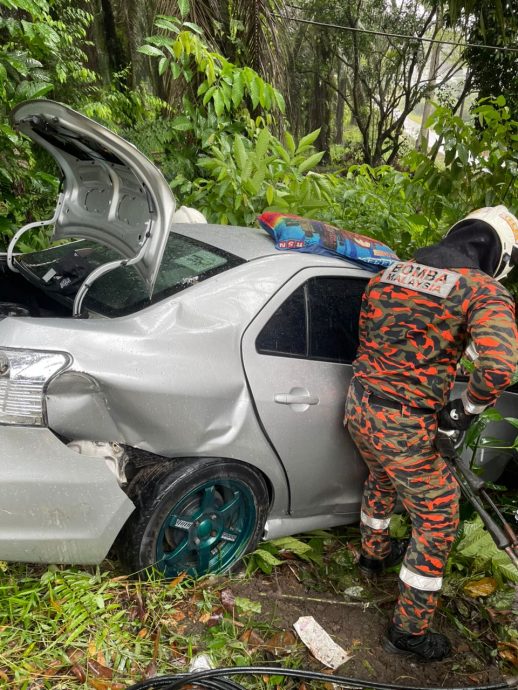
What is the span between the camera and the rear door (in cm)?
256

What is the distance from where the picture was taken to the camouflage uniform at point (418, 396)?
238cm

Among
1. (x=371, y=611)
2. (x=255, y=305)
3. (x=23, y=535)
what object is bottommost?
(x=371, y=611)

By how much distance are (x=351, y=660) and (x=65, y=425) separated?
1457 mm

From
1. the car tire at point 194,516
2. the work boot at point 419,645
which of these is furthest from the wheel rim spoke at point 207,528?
the work boot at point 419,645

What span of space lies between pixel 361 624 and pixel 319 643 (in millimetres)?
267

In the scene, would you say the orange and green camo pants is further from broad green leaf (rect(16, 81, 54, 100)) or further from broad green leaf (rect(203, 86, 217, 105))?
broad green leaf (rect(203, 86, 217, 105))

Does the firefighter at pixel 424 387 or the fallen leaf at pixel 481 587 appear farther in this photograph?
the fallen leaf at pixel 481 587

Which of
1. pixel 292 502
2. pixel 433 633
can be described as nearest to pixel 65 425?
pixel 292 502

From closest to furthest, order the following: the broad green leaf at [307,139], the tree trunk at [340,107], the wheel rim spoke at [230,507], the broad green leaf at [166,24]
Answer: the wheel rim spoke at [230,507], the broad green leaf at [307,139], the broad green leaf at [166,24], the tree trunk at [340,107]

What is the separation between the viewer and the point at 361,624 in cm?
265

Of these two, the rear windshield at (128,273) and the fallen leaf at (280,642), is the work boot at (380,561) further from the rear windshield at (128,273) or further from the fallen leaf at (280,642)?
the rear windshield at (128,273)

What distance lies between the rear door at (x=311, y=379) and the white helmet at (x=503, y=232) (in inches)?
23.4

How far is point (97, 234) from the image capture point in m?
2.92

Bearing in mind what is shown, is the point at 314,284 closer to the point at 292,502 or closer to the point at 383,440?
the point at 383,440
